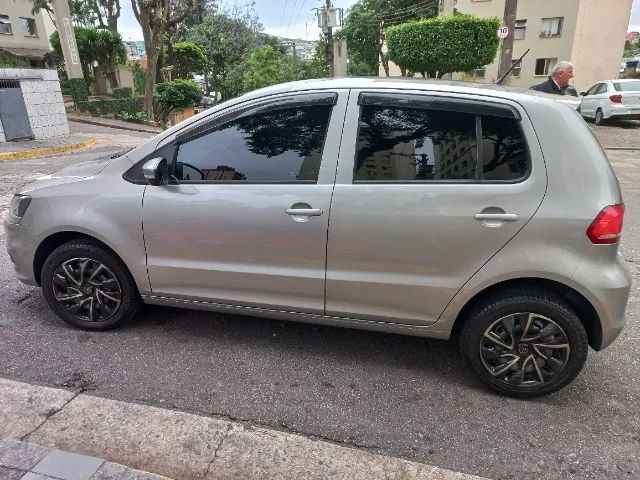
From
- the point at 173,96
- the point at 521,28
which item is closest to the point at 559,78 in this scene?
the point at 173,96

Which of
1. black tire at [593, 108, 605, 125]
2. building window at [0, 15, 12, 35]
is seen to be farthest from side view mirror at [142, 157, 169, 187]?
building window at [0, 15, 12, 35]

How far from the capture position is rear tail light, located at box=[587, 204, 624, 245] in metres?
2.42

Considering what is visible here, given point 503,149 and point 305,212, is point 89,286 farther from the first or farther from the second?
point 503,149

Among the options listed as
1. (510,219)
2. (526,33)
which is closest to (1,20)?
(526,33)

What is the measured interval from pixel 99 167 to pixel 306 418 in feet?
7.32

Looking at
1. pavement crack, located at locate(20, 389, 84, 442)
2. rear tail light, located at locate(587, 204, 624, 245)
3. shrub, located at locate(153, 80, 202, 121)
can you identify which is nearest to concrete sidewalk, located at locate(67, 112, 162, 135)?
shrub, located at locate(153, 80, 202, 121)

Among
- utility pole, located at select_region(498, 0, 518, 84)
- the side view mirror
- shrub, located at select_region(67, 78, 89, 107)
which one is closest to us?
the side view mirror

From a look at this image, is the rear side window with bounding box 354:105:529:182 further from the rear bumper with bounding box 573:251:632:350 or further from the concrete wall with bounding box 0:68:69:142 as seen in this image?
the concrete wall with bounding box 0:68:69:142

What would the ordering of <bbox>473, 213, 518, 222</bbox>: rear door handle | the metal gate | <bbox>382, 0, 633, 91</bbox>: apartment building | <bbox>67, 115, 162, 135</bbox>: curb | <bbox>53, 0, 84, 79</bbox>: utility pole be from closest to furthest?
<bbox>473, 213, 518, 222</bbox>: rear door handle < the metal gate < <bbox>53, 0, 84, 79</bbox>: utility pole < <bbox>67, 115, 162, 135</bbox>: curb < <bbox>382, 0, 633, 91</bbox>: apartment building

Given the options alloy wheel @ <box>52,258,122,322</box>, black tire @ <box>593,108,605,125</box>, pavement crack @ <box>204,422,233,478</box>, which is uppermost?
alloy wheel @ <box>52,258,122,322</box>

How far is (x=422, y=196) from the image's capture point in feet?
8.52

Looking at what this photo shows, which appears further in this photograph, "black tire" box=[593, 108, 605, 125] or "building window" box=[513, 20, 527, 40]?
"building window" box=[513, 20, 527, 40]

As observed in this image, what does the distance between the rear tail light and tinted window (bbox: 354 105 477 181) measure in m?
0.66

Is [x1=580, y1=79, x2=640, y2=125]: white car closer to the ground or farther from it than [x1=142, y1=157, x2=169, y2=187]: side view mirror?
closer to the ground
